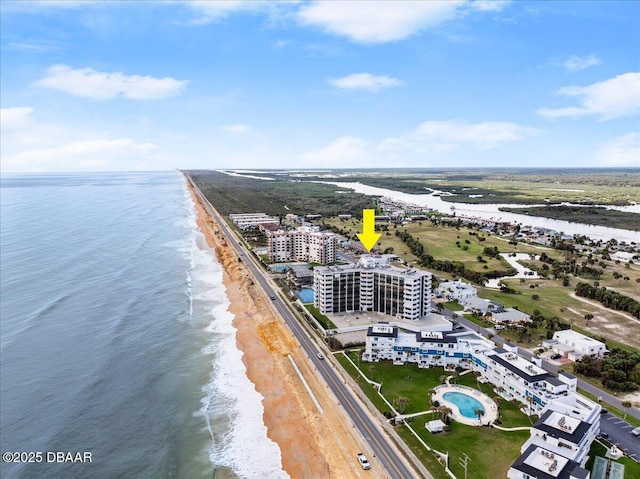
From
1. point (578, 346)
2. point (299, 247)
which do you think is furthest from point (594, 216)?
point (578, 346)

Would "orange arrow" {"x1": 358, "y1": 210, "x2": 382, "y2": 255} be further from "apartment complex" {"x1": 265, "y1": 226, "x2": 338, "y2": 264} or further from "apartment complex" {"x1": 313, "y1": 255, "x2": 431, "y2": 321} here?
"apartment complex" {"x1": 313, "y1": 255, "x2": 431, "y2": 321}

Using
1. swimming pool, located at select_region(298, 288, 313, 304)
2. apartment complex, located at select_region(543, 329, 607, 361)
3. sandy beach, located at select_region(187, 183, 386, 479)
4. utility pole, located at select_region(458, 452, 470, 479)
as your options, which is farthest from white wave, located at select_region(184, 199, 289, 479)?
apartment complex, located at select_region(543, 329, 607, 361)

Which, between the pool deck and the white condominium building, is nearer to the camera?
the pool deck

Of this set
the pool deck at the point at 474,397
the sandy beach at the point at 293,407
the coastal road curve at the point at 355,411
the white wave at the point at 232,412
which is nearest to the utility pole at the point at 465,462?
the coastal road curve at the point at 355,411

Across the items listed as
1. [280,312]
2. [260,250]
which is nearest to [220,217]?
[260,250]

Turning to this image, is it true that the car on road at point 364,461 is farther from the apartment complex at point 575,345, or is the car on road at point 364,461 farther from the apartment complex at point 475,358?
the apartment complex at point 575,345
